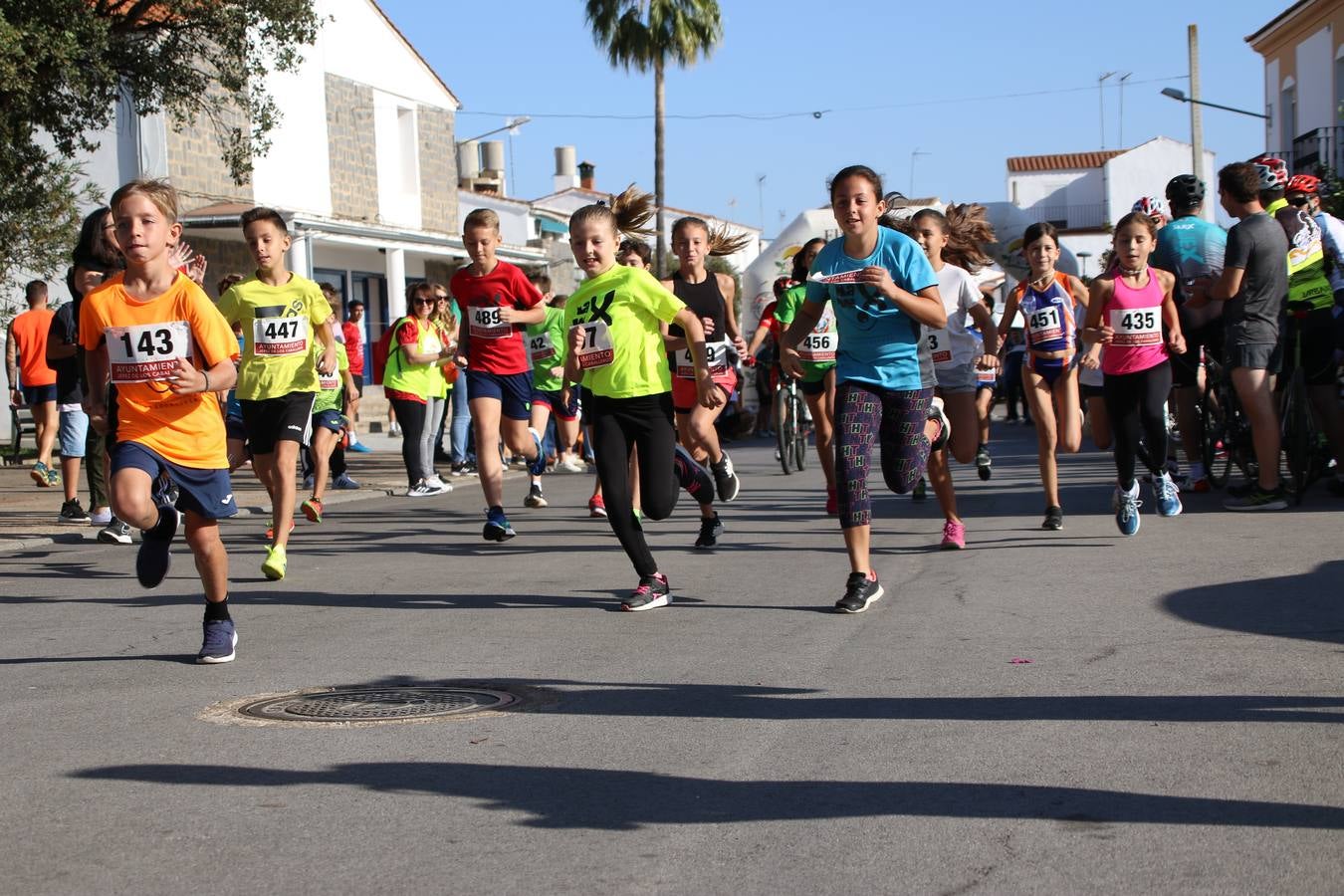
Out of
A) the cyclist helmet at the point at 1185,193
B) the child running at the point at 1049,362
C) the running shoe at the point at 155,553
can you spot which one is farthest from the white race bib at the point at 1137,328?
the running shoe at the point at 155,553

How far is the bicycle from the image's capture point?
56.9ft

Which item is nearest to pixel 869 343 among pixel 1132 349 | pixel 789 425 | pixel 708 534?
pixel 1132 349

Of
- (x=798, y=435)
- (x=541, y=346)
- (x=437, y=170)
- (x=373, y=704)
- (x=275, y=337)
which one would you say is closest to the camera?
(x=373, y=704)

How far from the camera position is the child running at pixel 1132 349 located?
988 cm

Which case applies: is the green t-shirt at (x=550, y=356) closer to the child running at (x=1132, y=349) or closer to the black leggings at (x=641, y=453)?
the child running at (x=1132, y=349)

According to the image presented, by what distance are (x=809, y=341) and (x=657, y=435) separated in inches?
180

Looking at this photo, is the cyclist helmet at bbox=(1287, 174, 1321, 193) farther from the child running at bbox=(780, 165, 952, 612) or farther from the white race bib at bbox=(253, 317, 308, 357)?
the white race bib at bbox=(253, 317, 308, 357)

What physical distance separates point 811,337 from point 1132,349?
3098mm

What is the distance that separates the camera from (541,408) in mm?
13898

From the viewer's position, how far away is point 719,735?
5070 mm

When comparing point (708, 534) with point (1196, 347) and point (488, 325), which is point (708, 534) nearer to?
point (488, 325)

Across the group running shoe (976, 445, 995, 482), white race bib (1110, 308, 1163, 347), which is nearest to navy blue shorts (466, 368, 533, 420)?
white race bib (1110, 308, 1163, 347)

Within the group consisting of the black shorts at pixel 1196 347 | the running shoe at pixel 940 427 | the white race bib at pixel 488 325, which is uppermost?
the white race bib at pixel 488 325

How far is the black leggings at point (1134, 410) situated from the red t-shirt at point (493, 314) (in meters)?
3.80
